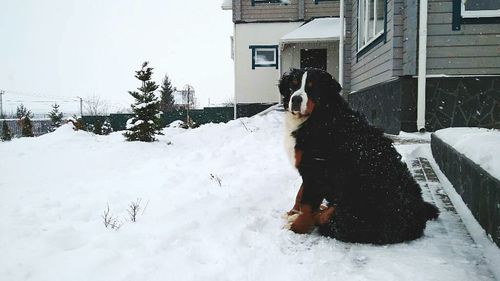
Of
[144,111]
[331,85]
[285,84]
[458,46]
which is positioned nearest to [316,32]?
[144,111]

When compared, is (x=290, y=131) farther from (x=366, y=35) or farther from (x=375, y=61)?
(x=366, y=35)

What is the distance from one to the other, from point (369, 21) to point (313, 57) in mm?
9013

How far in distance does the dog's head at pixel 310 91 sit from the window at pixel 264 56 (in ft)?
52.6

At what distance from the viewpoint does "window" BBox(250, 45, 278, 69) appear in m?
18.6

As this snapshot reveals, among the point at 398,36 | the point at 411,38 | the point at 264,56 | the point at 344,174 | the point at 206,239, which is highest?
the point at 264,56

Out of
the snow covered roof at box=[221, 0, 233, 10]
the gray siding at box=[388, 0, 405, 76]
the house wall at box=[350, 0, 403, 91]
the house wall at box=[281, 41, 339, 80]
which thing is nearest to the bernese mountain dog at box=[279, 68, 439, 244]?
the gray siding at box=[388, 0, 405, 76]

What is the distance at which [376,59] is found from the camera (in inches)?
325

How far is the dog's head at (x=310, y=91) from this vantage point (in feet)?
9.31

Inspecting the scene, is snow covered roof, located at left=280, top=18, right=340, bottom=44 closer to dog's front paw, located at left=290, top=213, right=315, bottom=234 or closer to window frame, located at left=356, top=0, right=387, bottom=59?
window frame, located at left=356, top=0, right=387, bottom=59

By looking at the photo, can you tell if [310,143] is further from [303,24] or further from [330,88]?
[303,24]

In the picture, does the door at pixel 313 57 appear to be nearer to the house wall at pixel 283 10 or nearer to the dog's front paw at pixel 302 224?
the house wall at pixel 283 10

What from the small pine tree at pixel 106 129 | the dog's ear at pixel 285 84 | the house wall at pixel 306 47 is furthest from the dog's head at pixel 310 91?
the small pine tree at pixel 106 129

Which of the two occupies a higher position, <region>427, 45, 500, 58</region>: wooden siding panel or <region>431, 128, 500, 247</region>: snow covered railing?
<region>427, 45, 500, 58</region>: wooden siding panel

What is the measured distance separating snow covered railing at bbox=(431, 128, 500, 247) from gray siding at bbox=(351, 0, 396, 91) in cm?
371
